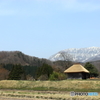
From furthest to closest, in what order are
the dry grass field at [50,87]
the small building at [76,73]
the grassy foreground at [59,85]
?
1. the small building at [76,73]
2. the grassy foreground at [59,85]
3. the dry grass field at [50,87]

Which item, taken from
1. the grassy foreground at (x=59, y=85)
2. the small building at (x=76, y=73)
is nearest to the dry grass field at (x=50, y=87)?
the grassy foreground at (x=59, y=85)

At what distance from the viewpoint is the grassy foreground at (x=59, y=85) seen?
4503 centimetres

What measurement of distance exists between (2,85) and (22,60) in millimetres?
139767

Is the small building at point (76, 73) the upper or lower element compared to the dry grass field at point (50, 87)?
upper

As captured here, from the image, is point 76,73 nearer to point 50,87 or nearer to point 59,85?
point 59,85

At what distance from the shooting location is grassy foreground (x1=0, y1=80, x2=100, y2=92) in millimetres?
45028

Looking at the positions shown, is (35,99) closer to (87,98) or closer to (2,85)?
(87,98)

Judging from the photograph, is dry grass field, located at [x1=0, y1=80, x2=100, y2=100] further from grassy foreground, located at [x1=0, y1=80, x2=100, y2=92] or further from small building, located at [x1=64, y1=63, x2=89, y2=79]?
small building, located at [x1=64, y1=63, x2=89, y2=79]

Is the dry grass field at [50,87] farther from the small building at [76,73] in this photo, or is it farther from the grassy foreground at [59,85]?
the small building at [76,73]

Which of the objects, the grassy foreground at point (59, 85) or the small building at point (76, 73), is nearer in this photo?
the grassy foreground at point (59, 85)

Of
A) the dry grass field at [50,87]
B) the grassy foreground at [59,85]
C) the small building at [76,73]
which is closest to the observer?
the dry grass field at [50,87]

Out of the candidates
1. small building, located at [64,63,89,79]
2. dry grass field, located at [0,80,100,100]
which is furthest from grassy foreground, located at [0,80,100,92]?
small building, located at [64,63,89,79]

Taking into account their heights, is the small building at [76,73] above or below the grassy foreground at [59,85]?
above

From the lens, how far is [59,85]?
48000mm
